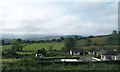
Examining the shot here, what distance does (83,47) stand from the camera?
78.8 feet

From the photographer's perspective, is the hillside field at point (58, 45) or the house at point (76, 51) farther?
the house at point (76, 51)

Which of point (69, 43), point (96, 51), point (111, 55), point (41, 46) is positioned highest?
point (69, 43)

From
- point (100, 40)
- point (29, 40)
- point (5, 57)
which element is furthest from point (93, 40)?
point (5, 57)

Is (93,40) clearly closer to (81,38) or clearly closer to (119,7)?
(81,38)

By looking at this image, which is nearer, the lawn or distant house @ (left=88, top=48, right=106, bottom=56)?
the lawn

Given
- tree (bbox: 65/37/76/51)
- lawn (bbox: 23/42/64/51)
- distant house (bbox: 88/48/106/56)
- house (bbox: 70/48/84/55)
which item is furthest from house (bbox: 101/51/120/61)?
lawn (bbox: 23/42/64/51)

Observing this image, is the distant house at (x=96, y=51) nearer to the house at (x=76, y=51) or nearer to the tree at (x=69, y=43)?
the house at (x=76, y=51)

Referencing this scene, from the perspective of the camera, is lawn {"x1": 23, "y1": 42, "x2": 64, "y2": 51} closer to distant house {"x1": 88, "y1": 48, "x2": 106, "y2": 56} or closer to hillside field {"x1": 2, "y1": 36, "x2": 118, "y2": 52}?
hillside field {"x1": 2, "y1": 36, "x2": 118, "y2": 52}

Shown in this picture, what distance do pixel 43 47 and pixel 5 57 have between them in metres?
7.07

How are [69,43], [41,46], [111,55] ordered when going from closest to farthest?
1. [111,55]
2. [41,46]
3. [69,43]

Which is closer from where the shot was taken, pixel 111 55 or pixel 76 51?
pixel 111 55

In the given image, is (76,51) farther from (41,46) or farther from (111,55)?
(111,55)

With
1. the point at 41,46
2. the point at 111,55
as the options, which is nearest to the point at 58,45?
the point at 41,46

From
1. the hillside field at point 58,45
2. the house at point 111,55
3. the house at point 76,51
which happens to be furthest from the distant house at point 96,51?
the house at point 111,55
